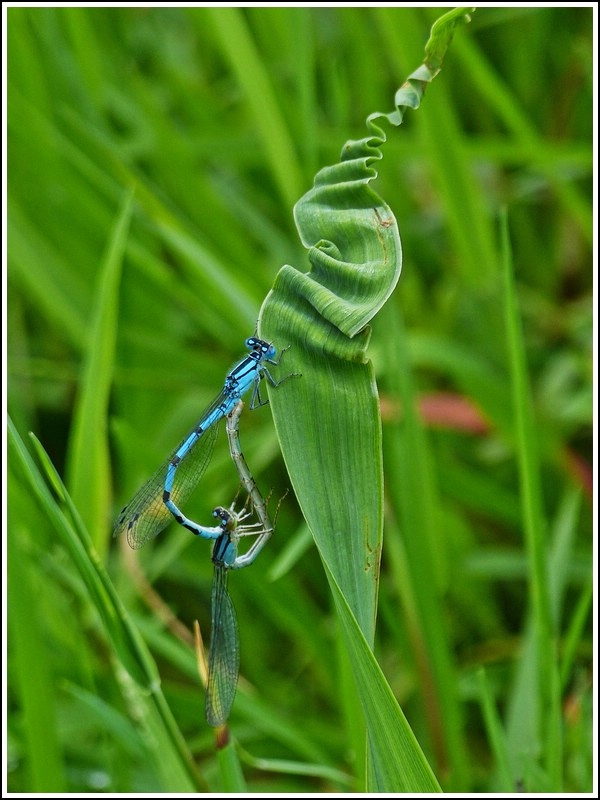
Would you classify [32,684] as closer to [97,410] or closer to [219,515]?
[219,515]

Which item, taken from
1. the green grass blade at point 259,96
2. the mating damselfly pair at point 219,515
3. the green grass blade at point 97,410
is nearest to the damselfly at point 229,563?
the mating damselfly pair at point 219,515

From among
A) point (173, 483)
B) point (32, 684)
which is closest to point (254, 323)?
point (173, 483)

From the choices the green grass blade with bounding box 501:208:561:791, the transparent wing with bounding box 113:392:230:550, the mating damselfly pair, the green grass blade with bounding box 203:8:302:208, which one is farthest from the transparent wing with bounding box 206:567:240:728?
the green grass blade with bounding box 203:8:302:208

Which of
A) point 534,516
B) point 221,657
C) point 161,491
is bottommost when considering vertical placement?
point 221,657

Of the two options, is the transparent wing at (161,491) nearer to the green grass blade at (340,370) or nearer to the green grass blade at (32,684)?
A: the green grass blade at (32,684)

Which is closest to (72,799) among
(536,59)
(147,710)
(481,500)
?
(147,710)
